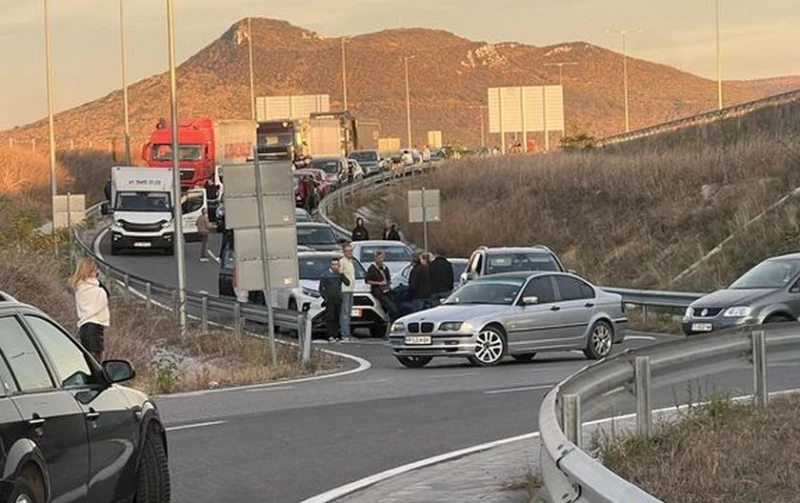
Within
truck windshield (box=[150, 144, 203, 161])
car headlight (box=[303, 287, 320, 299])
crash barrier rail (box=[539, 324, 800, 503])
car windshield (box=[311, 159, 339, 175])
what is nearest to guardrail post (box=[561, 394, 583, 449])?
crash barrier rail (box=[539, 324, 800, 503])

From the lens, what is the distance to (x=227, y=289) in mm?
38062

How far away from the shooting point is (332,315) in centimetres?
3095

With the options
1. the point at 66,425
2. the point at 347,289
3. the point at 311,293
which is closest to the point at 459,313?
the point at 347,289

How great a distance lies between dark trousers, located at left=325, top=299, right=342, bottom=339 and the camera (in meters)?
31.0

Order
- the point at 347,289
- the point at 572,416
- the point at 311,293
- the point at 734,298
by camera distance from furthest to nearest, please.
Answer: the point at 311,293
the point at 347,289
the point at 734,298
the point at 572,416

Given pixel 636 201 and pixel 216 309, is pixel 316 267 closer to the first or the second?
pixel 216 309

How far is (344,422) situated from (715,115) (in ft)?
177

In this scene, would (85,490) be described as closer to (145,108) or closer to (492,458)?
(492,458)

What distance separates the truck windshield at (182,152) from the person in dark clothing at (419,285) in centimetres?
3671

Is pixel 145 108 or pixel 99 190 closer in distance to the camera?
pixel 99 190

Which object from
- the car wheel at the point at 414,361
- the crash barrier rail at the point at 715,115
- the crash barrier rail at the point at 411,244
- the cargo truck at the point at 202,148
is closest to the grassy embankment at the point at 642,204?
the crash barrier rail at the point at 715,115

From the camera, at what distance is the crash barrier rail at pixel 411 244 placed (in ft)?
110

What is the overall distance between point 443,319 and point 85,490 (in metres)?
15.8

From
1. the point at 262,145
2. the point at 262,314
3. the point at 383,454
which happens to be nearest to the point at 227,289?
the point at 262,314
